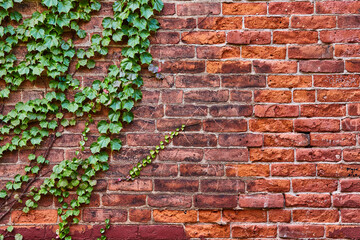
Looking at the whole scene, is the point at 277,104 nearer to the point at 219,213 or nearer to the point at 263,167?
the point at 263,167

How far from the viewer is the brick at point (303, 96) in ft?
5.31

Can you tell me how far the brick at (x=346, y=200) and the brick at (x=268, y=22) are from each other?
3.48 feet

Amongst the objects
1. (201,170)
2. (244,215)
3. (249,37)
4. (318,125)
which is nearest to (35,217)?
(201,170)

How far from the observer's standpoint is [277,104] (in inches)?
63.9

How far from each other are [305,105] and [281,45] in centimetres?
39

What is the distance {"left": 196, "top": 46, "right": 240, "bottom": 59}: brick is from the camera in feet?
5.37

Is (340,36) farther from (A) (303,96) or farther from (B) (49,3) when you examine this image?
(B) (49,3)

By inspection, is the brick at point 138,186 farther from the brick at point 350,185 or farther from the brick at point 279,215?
the brick at point 350,185

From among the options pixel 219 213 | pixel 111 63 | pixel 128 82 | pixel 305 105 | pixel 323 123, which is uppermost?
pixel 111 63

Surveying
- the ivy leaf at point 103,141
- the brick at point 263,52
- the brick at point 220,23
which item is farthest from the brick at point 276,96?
the ivy leaf at point 103,141

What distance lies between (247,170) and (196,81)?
0.62m

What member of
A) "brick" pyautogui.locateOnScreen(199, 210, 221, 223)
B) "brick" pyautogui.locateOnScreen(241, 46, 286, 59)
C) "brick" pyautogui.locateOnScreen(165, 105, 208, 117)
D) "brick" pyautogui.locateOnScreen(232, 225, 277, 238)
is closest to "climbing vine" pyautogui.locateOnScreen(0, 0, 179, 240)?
"brick" pyautogui.locateOnScreen(165, 105, 208, 117)

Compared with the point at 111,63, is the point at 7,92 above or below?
below

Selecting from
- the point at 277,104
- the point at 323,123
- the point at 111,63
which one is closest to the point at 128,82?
the point at 111,63
